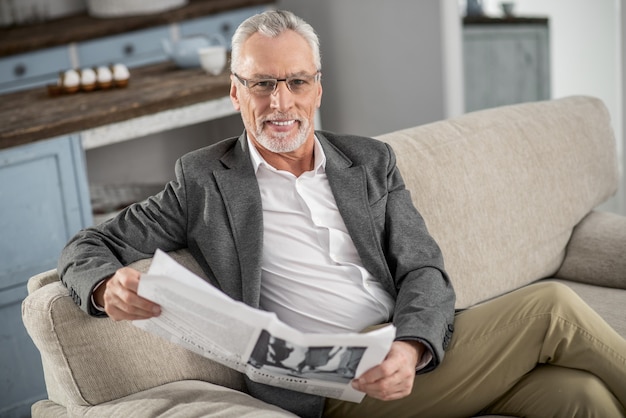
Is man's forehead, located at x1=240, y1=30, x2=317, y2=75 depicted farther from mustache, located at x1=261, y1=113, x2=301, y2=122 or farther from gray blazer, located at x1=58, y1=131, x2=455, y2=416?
gray blazer, located at x1=58, y1=131, x2=455, y2=416

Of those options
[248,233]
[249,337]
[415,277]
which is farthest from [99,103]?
[249,337]

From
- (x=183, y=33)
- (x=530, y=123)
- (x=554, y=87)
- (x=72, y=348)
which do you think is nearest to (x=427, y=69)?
(x=554, y=87)

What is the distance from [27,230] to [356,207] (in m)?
1.26

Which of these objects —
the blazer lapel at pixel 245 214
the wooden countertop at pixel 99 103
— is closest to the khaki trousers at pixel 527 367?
the blazer lapel at pixel 245 214

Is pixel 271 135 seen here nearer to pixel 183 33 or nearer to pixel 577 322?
pixel 577 322

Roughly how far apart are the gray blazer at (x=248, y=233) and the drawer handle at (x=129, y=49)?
231 centimetres

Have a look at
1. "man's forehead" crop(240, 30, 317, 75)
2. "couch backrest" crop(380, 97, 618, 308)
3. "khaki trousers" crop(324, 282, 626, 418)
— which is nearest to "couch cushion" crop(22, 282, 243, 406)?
"khaki trousers" crop(324, 282, 626, 418)

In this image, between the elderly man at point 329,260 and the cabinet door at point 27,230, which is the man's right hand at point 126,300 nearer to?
the elderly man at point 329,260

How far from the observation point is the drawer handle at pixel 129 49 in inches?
166

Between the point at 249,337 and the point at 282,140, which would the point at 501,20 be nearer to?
the point at 282,140

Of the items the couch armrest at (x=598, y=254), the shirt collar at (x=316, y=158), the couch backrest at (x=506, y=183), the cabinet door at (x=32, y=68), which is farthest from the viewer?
the cabinet door at (x=32, y=68)

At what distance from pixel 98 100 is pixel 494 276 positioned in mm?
1492

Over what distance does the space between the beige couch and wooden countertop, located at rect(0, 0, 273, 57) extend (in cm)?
204

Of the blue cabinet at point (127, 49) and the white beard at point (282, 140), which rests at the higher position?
the white beard at point (282, 140)
